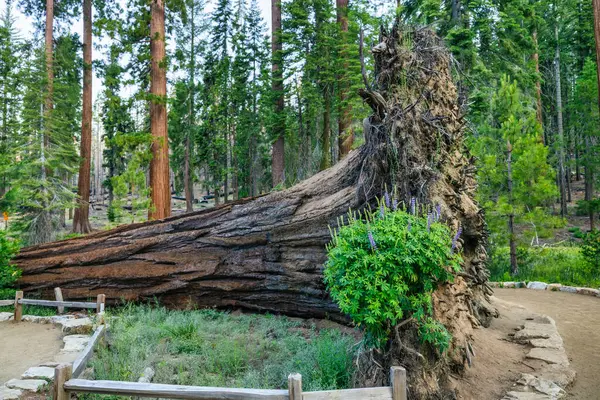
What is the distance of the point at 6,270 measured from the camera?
899 cm

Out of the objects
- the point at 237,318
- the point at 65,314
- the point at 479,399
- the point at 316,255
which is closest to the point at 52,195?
the point at 65,314

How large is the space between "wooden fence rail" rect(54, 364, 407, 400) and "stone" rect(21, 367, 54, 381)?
1626mm

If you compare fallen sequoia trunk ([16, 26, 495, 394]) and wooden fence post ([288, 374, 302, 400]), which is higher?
fallen sequoia trunk ([16, 26, 495, 394])

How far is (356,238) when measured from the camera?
3752 mm

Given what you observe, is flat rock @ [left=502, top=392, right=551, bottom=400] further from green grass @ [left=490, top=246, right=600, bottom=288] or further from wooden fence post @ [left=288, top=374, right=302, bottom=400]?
green grass @ [left=490, top=246, right=600, bottom=288]

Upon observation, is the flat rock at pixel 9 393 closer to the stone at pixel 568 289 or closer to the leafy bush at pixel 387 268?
the leafy bush at pixel 387 268

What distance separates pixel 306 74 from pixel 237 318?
563 inches

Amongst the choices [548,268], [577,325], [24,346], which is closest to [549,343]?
[577,325]

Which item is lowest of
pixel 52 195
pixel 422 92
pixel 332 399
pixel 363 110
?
pixel 332 399

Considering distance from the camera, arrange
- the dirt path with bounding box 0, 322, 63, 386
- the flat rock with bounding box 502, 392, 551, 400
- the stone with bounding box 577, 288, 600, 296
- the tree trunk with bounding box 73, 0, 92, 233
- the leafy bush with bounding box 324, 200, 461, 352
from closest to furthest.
Answer: the leafy bush with bounding box 324, 200, 461, 352
the flat rock with bounding box 502, 392, 551, 400
the dirt path with bounding box 0, 322, 63, 386
the stone with bounding box 577, 288, 600, 296
the tree trunk with bounding box 73, 0, 92, 233

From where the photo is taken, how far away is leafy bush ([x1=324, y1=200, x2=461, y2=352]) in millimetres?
3555

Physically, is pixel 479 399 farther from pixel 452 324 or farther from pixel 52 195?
pixel 52 195

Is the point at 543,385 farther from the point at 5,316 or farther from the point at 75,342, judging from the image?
the point at 5,316

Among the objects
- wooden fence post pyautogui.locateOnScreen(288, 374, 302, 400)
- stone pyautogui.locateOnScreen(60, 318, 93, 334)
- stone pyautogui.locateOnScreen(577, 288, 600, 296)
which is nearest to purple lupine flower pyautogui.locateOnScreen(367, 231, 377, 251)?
wooden fence post pyautogui.locateOnScreen(288, 374, 302, 400)
